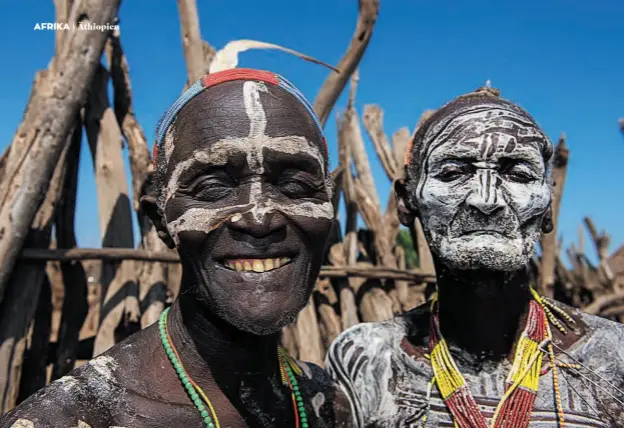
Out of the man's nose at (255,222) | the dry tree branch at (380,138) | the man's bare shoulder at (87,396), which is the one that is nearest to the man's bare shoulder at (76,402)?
the man's bare shoulder at (87,396)

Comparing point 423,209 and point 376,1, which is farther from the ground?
point 376,1

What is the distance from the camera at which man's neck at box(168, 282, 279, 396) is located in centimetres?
181

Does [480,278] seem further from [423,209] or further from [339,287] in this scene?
[339,287]

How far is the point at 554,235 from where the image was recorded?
18.8 ft

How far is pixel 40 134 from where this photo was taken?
12.2ft

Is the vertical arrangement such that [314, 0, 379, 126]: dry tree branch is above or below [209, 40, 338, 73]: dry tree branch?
above

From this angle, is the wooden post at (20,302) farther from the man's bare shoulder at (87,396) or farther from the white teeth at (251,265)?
the white teeth at (251,265)

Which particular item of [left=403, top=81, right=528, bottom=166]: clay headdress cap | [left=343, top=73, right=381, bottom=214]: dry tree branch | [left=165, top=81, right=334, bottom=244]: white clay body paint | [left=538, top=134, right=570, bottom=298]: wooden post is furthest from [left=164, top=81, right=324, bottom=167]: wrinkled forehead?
[left=343, top=73, right=381, bottom=214]: dry tree branch

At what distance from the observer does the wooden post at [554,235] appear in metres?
5.68

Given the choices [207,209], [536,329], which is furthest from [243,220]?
[536,329]

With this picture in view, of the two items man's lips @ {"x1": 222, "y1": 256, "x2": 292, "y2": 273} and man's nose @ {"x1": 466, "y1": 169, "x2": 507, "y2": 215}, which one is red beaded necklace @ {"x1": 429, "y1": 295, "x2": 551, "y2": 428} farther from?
man's lips @ {"x1": 222, "y1": 256, "x2": 292, "y2": 273}

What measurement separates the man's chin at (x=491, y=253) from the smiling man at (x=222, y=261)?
60 cm

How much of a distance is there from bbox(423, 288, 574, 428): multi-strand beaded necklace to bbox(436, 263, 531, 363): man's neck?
0.04 meters

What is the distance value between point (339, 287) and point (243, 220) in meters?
4.16
